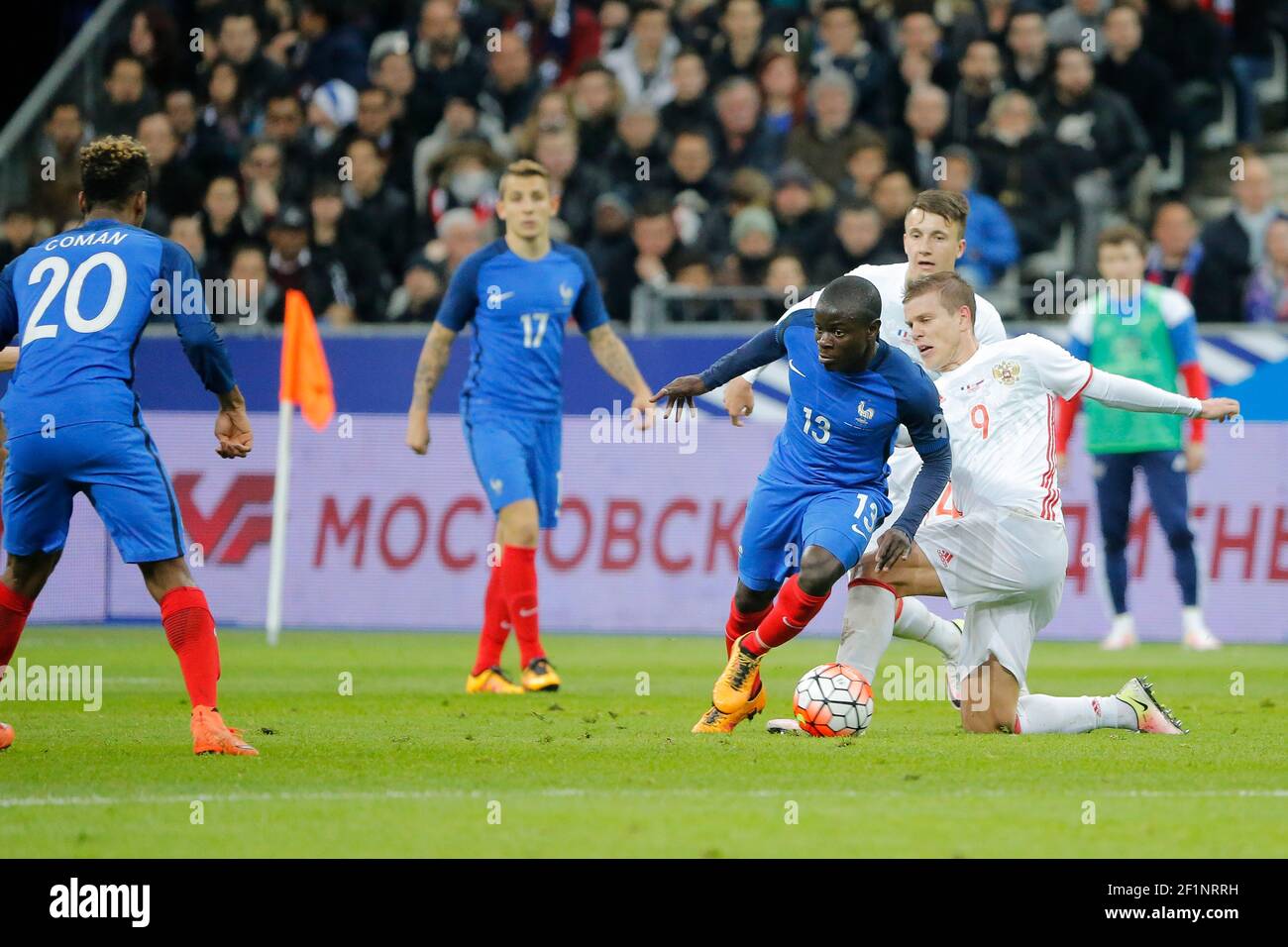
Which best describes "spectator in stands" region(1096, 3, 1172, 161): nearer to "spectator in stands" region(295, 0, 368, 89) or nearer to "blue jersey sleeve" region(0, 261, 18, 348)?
"spectator in stands" region(295, 0, 368, 89)

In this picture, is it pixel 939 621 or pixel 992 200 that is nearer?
pixel 939 621

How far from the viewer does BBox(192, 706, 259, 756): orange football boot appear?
25.1 ft

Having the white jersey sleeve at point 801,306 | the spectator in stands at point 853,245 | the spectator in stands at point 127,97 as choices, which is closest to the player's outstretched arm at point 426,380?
the white jersey sleeve at point 801,306

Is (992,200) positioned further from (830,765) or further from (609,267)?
(830,765)

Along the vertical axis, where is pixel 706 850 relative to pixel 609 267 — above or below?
below

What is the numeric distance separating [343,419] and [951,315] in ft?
24.1

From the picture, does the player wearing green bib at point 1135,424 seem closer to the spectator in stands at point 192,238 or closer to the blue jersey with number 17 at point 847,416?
the blue jersey with number 17 at point 847,416

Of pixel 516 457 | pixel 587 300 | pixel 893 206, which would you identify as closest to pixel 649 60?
pixel 893 206

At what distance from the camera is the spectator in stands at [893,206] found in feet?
53.0

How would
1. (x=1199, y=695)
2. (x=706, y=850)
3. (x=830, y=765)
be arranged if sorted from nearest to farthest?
(x=706, y=850) < (x=830, y=765) < (x=1199, y=695)

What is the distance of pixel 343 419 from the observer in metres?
15.1

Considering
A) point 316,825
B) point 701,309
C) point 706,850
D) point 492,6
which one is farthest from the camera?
point 492,6

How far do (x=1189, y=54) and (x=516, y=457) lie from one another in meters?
9.22

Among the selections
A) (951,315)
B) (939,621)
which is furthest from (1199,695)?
(951,315)
